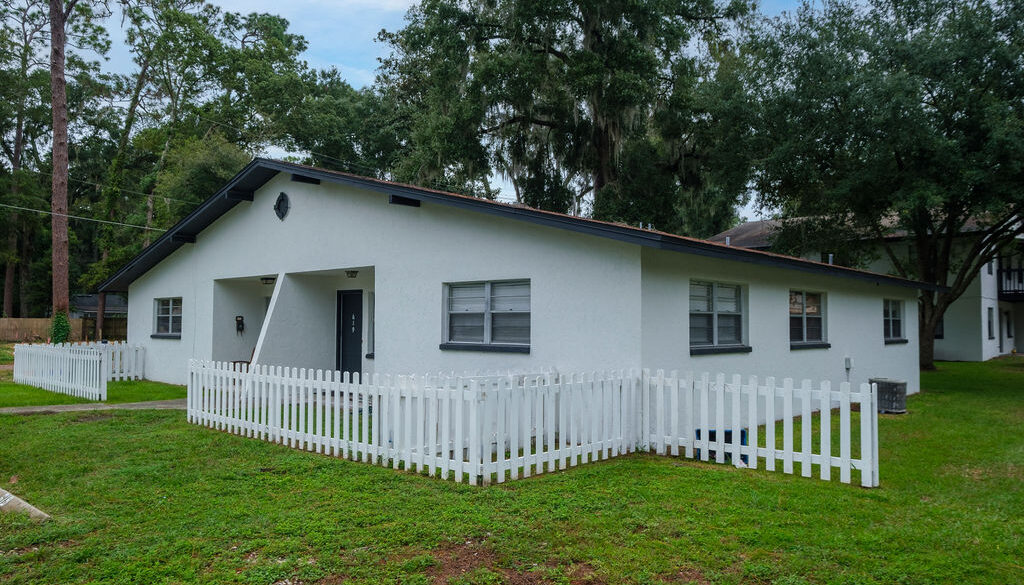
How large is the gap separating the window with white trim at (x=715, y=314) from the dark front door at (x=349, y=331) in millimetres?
7318

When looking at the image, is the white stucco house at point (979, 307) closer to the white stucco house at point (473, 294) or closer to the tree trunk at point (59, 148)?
the white stucco house at point (473, 294)

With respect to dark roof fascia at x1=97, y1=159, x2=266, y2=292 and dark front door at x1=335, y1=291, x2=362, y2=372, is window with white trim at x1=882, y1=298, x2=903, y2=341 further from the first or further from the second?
dark roof fascia at x1=97, y1=159, x2=266, y2=292

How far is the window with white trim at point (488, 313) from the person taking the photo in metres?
10.0

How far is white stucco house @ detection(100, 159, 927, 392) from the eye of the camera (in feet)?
29.7

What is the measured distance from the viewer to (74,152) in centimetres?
4538

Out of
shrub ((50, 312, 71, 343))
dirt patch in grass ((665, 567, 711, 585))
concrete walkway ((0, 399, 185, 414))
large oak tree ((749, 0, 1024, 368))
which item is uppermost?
large oak tree ((749, 0, 1024, 368))

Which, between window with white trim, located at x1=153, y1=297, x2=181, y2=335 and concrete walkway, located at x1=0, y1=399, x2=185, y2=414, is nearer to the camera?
concrete walkway, located at x1=0, y1=399, x2=185, y2=414

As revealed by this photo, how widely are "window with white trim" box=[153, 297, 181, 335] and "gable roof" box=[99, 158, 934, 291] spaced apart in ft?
3.40

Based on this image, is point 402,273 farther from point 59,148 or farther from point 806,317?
point 59,148

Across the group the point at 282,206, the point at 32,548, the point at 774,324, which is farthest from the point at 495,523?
the point at 282,206

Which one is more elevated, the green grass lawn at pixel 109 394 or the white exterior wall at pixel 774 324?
the white exterior wall at pixel 774 324

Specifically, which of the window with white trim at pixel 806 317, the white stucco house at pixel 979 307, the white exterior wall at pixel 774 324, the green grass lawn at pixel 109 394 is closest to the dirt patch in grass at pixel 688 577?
the white exterior wall at pixel 774 324

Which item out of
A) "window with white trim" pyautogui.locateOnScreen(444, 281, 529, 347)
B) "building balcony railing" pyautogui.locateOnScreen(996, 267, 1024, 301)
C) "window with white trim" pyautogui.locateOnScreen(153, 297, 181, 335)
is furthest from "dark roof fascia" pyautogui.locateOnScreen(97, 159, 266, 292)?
"building balcony railing" pyautogui.locateOnScreen(996, 267, 1024, 301)

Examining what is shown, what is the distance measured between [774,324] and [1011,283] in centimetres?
2814
